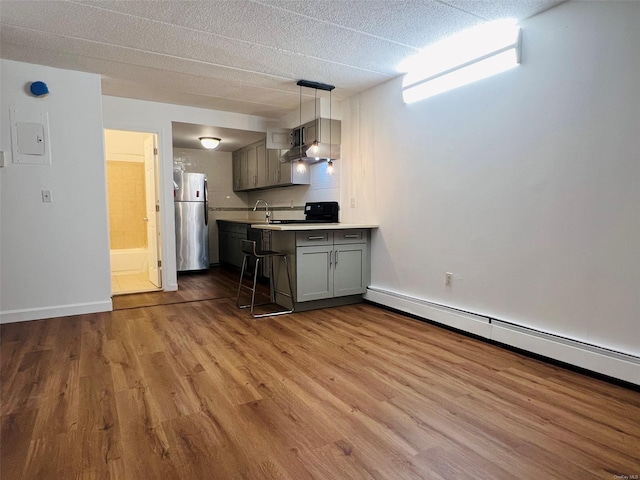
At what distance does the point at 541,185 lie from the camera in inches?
97.3

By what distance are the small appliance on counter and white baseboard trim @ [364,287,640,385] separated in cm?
135

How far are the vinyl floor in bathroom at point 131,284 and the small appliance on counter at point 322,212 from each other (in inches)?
77.6

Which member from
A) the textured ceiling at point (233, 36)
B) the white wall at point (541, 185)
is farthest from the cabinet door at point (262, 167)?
the white wall at point (541, 185)

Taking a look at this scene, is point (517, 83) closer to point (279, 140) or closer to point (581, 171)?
point (581, 171)

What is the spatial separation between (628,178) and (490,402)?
1.50 m

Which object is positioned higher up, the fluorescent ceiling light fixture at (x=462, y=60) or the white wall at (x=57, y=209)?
the fluorescent ceiling light fixture at (x=462, y=60)

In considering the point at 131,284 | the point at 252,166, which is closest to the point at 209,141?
the point at 252,166

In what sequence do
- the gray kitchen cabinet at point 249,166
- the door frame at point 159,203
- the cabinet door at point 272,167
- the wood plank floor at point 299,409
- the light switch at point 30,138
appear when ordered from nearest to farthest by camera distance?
the wood plank floor at point 299,409 → the light switch at point 30,138 → the door frame at point 159,203 → the cabinet door at point 272,167 → the gray kitchen cabinet at point 249,166

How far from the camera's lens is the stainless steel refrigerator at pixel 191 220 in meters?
5.70

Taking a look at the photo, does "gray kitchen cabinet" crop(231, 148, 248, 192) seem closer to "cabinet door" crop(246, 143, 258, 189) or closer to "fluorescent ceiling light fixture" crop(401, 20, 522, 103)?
"cabinet door" crop(246, 143, 258, 189)

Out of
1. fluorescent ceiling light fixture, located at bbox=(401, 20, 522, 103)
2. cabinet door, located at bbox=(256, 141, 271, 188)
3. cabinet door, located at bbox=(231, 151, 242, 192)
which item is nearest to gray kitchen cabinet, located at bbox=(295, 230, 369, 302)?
fluorescent ceiling light fixture, located at bbox=(401, 20, 522, 103)

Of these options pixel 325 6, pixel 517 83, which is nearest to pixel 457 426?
pixel 517 83

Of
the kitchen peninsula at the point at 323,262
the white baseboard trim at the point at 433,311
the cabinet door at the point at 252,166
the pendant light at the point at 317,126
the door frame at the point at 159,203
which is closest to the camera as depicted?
the white baseboard trim at the point at 433,311

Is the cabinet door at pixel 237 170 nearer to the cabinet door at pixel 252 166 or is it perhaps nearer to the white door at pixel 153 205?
the cabinet door at pixel 252 166
